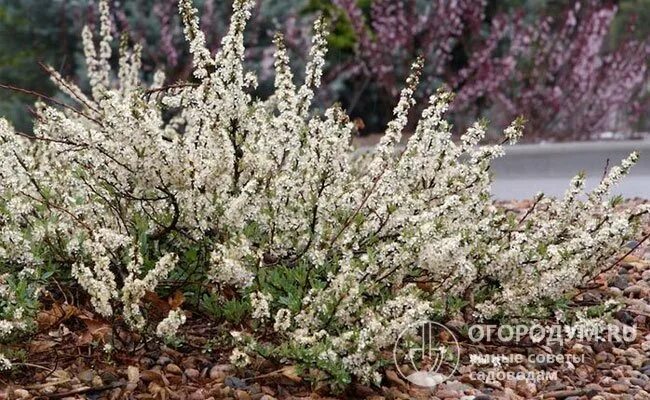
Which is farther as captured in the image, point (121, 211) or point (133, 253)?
point (121, 211)

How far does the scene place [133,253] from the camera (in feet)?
10.3

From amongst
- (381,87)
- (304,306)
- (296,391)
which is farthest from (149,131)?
(381,87)

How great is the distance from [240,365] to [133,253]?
1.68 feet

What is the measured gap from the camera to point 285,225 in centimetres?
348

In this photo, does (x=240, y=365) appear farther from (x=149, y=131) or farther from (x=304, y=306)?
(x=149, y=131)

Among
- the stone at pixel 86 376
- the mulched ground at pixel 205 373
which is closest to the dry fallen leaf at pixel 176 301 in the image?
the mulched ground at pixel 205 373

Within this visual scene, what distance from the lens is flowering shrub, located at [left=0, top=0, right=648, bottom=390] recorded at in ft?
10.3

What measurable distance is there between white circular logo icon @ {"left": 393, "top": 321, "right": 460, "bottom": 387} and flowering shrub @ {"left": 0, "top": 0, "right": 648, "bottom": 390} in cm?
9

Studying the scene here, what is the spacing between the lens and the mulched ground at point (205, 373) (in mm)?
3125

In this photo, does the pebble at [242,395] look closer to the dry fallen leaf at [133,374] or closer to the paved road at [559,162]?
the dry fallen leaf at [133,374]

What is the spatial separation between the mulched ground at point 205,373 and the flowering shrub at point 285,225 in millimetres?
114

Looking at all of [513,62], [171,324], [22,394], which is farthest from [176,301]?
[513,62]

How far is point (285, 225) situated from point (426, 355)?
69 cm

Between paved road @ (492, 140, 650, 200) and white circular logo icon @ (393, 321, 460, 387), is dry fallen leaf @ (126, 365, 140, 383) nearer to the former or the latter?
white circular logo icon @ (393, 321, 460, 387)
